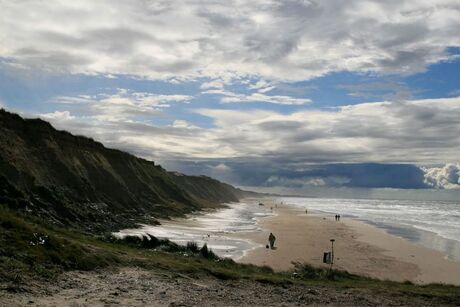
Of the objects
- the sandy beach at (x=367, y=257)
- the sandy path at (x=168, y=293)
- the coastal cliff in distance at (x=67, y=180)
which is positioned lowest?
the sandy beach at (x=367, y=257)

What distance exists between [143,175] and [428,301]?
69488 mm

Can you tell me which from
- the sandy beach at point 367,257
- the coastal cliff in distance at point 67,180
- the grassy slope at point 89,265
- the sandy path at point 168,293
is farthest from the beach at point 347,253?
the sandy path at point 168,293

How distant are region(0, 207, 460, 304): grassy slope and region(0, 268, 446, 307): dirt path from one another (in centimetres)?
62

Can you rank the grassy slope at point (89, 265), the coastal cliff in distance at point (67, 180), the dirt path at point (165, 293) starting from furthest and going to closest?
1. the coastal cliff in distance at point (67, 180)
2. the grassy slope at point (89, 265)
3. the dirt path at point (165, 293)

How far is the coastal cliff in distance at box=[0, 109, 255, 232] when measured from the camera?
33438 millimetres

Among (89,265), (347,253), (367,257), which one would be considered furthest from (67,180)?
(89,265)

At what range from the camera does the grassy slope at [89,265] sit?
593 inches

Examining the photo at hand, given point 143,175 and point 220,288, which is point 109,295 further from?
point 143,175

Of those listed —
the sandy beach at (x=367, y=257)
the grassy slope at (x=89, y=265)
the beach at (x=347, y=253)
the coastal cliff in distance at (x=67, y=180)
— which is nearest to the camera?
the grassy slope at (x=89, y=265)

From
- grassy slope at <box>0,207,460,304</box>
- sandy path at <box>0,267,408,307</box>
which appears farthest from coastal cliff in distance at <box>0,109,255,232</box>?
sandy path at <box>0,267,408,307</box>

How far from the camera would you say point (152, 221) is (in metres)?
48.6

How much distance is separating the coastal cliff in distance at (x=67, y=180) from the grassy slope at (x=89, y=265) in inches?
426

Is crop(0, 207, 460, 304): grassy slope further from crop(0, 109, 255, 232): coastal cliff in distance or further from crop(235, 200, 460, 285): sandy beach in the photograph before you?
crop(0, 109, 255, 232): coastal cliff in distance

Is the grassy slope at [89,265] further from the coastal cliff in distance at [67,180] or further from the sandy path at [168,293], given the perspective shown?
the coastal cliff in distance at [67,180]
